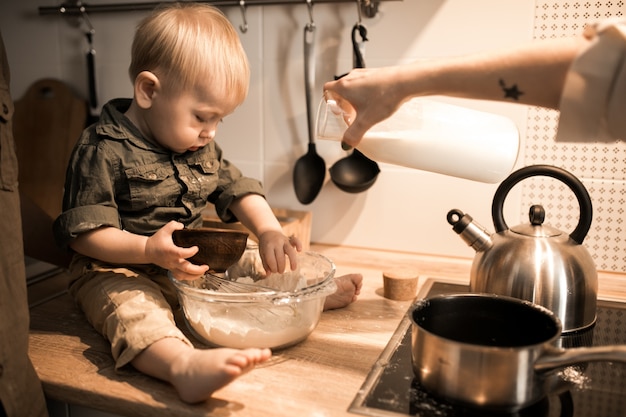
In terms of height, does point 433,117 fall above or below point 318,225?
above

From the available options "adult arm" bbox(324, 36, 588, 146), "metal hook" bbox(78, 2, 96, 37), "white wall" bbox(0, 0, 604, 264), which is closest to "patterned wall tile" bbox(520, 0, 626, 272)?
"white wall" bbox(0, 0, 604, 264)

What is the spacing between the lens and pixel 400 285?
1.06 meters

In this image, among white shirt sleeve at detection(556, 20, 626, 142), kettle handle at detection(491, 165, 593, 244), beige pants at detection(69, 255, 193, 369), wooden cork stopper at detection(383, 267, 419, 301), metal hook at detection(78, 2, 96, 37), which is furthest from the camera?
metal hook at detection(78, 2, 96, 37)

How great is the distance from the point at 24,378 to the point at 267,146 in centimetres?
81

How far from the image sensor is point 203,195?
3.69 feet

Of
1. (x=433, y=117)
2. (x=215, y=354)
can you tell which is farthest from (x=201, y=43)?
(x=215, y=354)

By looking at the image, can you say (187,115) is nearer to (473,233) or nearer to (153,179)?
(153,179)

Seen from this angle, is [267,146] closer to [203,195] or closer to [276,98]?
[276,98]

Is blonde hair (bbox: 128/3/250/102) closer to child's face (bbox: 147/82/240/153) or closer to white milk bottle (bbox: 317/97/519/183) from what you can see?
child's face (bbox: 147/82/240/153)

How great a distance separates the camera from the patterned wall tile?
3.83 feet

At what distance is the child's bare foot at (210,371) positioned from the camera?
71 centimetres

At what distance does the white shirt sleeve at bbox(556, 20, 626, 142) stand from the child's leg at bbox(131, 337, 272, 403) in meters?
0.45

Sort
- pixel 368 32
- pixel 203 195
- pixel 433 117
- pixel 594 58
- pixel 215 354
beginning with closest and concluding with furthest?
pixel 594 58 → pixel 215 354 → pixel 433 117 → pixel 203 195 → pixel 368 32

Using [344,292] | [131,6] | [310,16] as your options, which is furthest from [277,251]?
[131,6]
